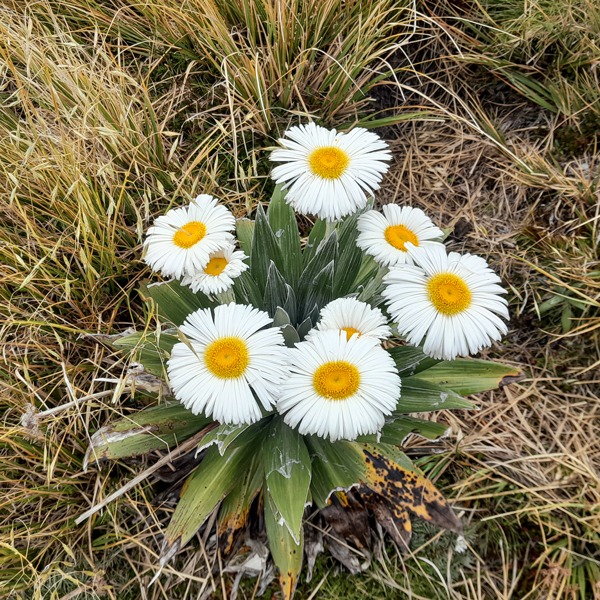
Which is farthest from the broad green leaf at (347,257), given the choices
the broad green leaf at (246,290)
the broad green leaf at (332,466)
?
the broad green leaf at (332,466)

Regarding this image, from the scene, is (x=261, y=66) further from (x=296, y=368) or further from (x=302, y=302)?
(x=296, y=368)

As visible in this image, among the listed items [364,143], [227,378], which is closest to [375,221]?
[364,143]

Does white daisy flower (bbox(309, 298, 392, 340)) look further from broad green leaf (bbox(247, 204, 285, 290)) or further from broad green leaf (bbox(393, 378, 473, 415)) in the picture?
broad green leaf (bbox(247, 204, 285, 290))

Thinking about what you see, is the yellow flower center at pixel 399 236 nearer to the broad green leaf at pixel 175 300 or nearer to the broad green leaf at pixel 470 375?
the broad green leaf at pixel 470 375

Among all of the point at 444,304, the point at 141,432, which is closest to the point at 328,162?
the point at 444,304

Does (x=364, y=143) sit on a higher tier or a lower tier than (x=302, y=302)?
higher

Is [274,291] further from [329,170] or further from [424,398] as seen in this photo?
[424,398]
